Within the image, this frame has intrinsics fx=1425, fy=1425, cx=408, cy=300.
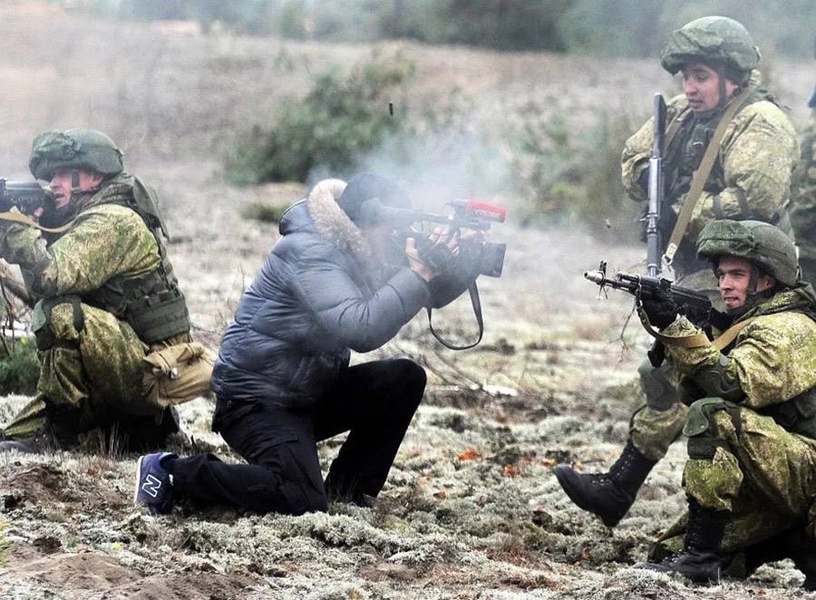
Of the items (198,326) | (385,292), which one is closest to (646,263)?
(385,292)

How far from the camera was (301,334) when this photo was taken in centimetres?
A: 585

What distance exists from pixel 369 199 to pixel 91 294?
1.56 metres

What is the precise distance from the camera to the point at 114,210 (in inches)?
255

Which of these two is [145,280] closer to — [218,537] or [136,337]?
[136,337]

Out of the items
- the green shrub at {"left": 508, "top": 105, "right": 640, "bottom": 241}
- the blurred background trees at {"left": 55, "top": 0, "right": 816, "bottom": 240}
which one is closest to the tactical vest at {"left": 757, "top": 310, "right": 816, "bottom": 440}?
the blurred background trees at {"left": 55, "top": 0, "right": 816, "bottom": 240}

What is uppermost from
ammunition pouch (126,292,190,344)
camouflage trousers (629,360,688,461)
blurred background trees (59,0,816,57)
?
blurred background trees (59,0,816,57)

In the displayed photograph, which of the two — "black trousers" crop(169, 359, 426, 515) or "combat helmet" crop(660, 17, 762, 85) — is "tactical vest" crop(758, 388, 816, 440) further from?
"combat helmet" crop(660, 17, 762, 85)

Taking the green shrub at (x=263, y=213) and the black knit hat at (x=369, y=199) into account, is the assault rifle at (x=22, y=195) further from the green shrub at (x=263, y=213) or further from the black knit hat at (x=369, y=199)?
the green shrub at (x=263, y=213)

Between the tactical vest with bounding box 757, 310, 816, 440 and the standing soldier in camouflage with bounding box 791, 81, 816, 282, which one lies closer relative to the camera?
the tactical vest with bounding box 757, 310, 816, 440

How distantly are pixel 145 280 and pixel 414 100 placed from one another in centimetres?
1957

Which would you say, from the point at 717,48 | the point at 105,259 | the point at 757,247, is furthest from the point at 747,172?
the point at 105,259

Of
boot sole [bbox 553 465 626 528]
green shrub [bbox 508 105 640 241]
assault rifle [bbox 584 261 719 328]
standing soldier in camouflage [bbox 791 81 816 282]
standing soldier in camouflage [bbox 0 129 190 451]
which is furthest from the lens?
green shrub [bbox 508 105 640 241]

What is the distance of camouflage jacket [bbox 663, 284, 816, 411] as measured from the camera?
5.11 m

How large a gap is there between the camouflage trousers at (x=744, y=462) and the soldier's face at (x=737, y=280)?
1.60 feet
